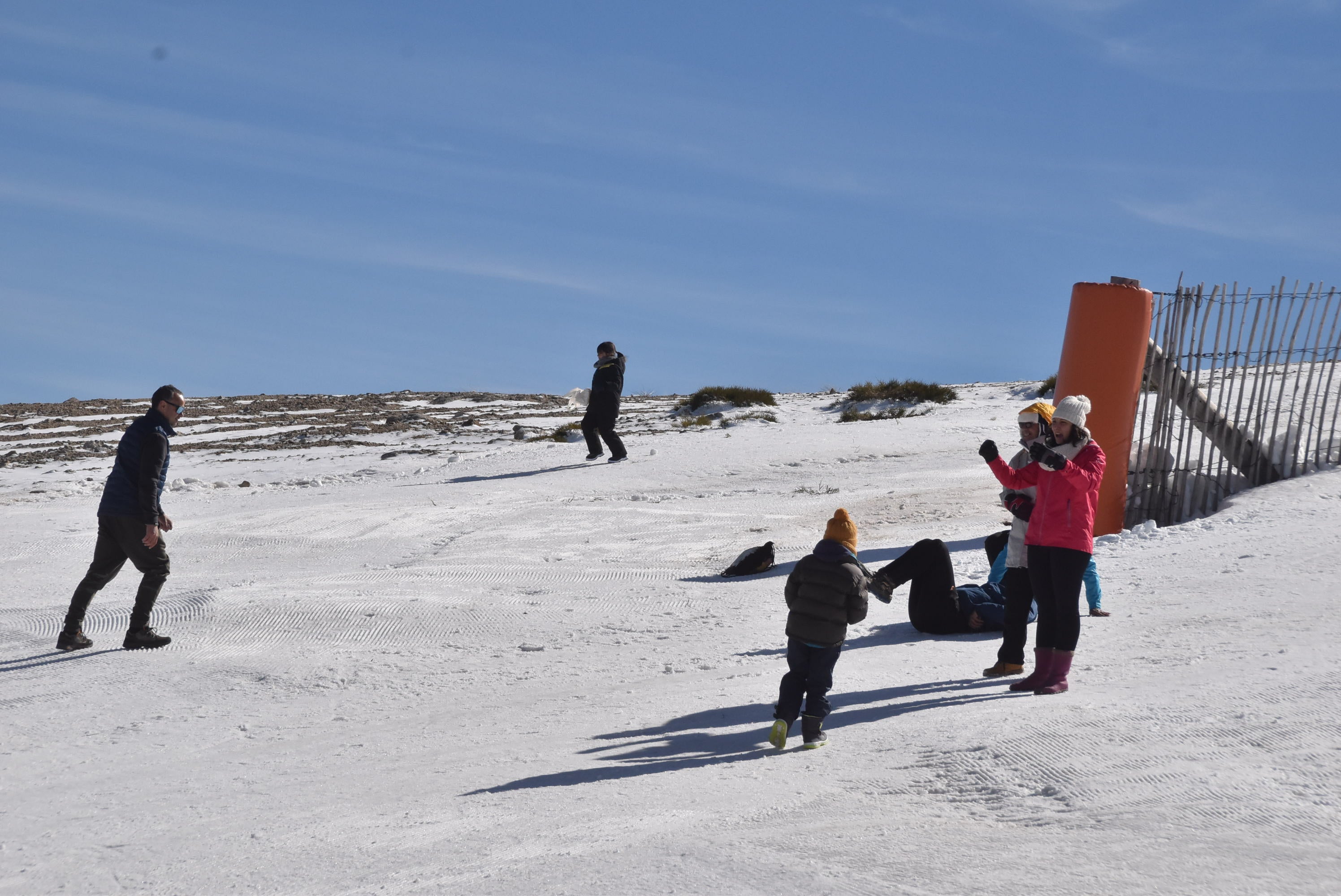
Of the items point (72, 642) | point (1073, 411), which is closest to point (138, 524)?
point (72, 642)

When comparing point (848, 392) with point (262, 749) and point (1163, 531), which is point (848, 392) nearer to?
point (1163, 531)

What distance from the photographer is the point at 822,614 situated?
19.0ft

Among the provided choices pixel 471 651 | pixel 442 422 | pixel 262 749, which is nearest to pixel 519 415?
pixel 442 422

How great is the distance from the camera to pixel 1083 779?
4.66 m

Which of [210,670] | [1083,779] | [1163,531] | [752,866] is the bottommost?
[210,670]

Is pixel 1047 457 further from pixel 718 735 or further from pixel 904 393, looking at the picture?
pixel 904 393

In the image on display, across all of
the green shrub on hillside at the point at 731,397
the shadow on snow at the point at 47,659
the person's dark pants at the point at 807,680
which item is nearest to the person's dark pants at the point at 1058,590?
the person's dark pants at the point at 807,680

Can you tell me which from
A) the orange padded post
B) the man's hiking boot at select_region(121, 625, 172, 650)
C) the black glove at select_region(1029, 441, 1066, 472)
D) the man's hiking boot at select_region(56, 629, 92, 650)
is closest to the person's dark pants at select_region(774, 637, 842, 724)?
the black glove at select_region(1029, 441, 1066, 472)

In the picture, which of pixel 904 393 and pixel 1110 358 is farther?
pixel 904 393

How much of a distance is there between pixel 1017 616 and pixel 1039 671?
59 centimetres

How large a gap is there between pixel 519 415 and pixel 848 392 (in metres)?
8.40

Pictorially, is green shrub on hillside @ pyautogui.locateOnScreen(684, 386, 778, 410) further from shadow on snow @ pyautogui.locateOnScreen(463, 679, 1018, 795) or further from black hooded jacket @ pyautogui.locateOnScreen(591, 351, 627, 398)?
shadow on snow @ pyautogui.locateOnScreen(463, 679, 1018, 795)

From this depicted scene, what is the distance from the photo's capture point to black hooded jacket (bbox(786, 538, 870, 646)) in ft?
19.0

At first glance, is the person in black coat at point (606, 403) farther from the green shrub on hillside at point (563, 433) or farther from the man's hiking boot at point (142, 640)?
the man's hiking boot at point (142, 640)
